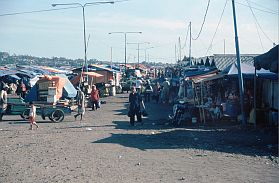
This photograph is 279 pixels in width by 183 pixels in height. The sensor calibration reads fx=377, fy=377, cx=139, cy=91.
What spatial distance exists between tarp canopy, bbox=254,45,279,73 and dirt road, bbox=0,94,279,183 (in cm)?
218

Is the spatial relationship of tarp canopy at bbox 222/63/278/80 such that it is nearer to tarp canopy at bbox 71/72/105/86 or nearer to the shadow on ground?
the shadow on ground

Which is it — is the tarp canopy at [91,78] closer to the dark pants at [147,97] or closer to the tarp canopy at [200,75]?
the dark pants at [147,97]

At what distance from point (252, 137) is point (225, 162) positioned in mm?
3525

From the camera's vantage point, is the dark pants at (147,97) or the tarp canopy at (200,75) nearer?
the tarp canopy at (200,75)

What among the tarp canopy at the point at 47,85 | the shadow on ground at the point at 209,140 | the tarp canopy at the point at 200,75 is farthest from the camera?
the tarp canopy at the point at 47,85

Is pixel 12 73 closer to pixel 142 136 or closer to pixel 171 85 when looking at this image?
pixel 171 85

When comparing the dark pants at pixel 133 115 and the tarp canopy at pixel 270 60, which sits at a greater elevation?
the tarp canopy at pixel 270 60

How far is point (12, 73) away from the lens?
37.2 meters

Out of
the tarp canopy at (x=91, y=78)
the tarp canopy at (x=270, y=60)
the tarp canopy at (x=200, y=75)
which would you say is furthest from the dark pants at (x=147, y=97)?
the tarp canopy at (x=270, y=60)

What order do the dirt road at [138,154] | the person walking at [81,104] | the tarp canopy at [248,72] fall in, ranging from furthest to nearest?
the person walking at [81,104], the tarp canopy at [248,72], the dirt road at [138,154]

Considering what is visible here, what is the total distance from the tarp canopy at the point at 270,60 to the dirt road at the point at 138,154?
2.18 meters

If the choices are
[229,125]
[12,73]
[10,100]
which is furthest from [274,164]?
[12,73]

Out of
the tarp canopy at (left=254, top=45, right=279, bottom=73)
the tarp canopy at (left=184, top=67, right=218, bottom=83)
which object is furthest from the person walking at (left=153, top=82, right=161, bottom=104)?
the tarp canopy at (left=254, top=45, right=279, bottom=73)

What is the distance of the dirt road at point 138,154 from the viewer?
7.68m
